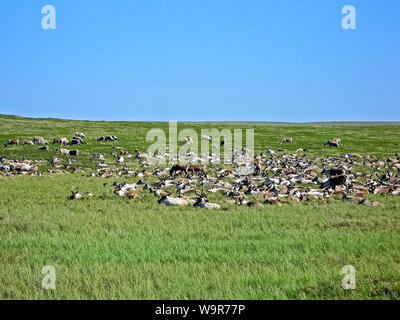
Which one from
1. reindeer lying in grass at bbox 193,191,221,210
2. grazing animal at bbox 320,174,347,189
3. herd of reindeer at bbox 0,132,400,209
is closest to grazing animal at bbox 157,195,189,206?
herd of reindeer at bbox 0,132,400,209

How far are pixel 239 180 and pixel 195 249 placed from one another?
12036mm

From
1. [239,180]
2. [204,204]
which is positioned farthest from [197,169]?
[204,204]

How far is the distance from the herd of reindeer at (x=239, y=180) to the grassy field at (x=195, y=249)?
42.5 inches

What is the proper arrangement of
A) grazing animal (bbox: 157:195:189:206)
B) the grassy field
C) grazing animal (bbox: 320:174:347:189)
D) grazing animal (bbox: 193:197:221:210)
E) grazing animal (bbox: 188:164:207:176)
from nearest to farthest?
the grassy field → grazing animal (bbox: 193:197:221:210) → grazing animal (bbox: 157:195:189:206) → grazing animal (bbox: 320:174:347:189) → grazing animal (bbox: 188:164:207:176)

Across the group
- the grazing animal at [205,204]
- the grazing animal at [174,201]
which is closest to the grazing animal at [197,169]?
the grazing animal at [174,201]

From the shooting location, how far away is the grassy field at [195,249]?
7.00 metres

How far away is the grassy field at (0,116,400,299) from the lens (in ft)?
23.0

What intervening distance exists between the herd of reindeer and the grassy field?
1080mm

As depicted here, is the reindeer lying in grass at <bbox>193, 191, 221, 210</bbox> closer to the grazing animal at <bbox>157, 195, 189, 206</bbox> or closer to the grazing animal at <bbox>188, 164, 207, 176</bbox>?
the grazing animal at <bbox>157, 195, 189, 206</bbox>

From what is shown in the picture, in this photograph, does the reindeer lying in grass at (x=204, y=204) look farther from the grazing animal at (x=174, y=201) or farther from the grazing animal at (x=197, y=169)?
the grazing animal at (x=197, y=169)

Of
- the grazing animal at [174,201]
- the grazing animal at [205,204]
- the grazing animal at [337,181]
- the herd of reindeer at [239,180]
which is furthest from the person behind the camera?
the grazing animal at [337,181]

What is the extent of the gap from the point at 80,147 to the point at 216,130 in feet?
97.0
